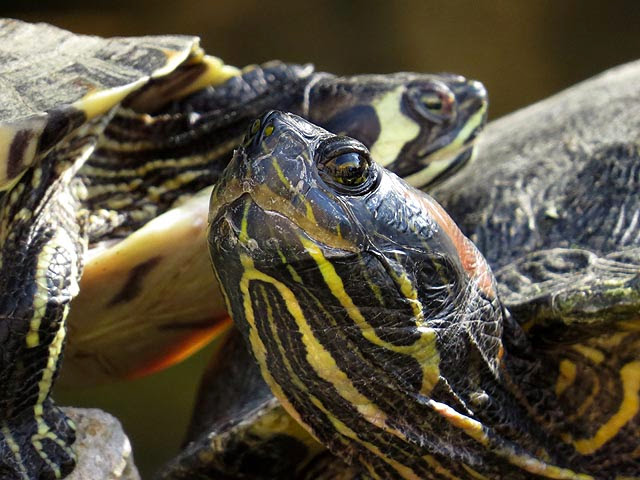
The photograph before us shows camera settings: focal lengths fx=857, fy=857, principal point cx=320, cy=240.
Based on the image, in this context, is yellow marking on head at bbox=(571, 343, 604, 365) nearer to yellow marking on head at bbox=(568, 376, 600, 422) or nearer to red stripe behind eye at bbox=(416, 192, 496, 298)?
yellow marking on head at bbox=(568, 376, 600, 422)

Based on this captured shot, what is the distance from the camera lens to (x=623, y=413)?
4.21 ft

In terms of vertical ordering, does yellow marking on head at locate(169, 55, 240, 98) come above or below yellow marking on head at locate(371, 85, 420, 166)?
above

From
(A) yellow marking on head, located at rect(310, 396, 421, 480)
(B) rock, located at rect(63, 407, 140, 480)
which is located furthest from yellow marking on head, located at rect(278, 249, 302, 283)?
(B) rock, located at rect(63, 407, 140, 480)

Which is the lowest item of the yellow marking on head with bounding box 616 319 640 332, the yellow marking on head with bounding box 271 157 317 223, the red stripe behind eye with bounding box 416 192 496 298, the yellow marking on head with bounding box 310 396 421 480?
the yellow marking on head with bounding box 310 396 421 480

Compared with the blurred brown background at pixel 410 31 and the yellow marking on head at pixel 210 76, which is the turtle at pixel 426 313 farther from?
the blurred brown background at pixel 410 31

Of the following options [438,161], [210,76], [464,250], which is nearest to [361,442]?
[464,250]

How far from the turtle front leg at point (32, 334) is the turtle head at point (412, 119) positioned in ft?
2.39

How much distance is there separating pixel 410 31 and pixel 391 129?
11.7ft

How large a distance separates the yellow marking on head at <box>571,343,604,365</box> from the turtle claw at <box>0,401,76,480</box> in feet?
2.55

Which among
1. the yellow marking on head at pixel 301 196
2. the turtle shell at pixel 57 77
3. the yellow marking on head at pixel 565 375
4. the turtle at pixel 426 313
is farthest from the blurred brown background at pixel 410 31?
the yellow marking on head at pixel 301 196

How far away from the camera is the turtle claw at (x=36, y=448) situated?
1262 mm

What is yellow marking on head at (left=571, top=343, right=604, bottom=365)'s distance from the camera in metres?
1.28

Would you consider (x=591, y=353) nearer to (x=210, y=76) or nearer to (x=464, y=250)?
(x=464, y=250)

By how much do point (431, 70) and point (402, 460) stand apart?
437 cm
